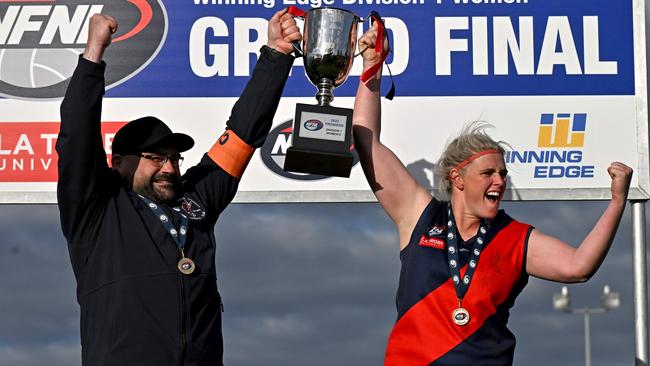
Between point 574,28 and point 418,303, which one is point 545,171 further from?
point 418,303

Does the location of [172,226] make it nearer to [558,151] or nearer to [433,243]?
[433,243]

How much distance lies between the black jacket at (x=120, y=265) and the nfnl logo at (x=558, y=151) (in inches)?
89.0

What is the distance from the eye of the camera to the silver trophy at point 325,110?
4984 millimetres

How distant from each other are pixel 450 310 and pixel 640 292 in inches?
69.9

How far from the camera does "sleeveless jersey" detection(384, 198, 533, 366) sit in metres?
4.88

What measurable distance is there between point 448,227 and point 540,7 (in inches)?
76.5

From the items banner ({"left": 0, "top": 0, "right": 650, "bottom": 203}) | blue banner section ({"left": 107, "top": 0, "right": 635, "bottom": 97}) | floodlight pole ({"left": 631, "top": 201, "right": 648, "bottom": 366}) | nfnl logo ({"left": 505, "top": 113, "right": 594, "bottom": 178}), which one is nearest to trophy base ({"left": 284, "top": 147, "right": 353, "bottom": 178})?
banner ({"left": 0, "top": 0, "right": 650, "bottom": 203})

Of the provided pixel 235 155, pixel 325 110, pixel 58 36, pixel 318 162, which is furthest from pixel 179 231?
pixel 58 36

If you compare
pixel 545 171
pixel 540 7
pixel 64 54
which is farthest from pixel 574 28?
pixel 64 54

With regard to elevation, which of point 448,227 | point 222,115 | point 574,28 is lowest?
point 448,227

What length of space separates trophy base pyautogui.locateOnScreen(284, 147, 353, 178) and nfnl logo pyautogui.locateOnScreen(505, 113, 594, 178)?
5.32ft

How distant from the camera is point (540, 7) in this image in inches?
256

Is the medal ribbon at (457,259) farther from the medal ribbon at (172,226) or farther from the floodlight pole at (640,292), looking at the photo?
the floodlight pole at (640,292)

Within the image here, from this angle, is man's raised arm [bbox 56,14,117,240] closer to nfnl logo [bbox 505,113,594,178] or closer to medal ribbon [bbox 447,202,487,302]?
medal ribbon [bbox 447,202,487,302]
